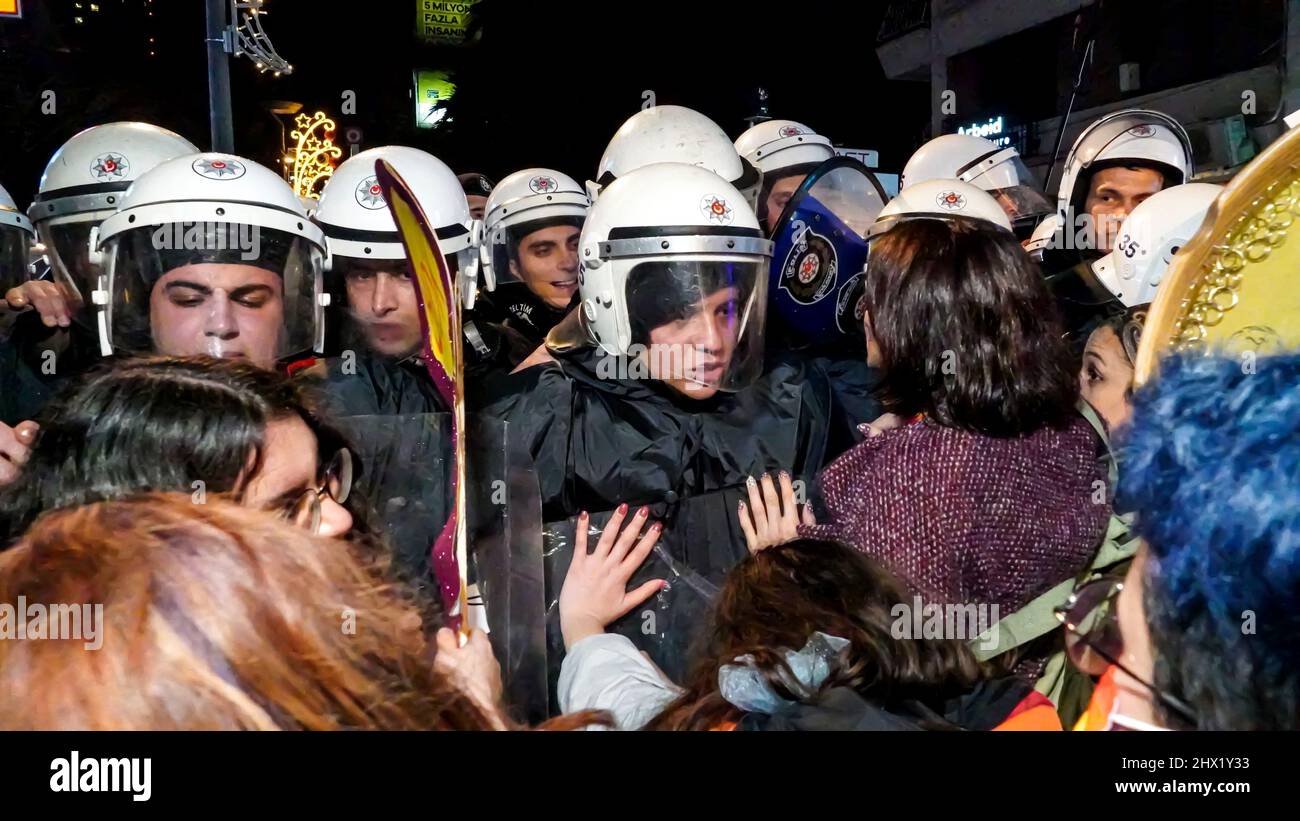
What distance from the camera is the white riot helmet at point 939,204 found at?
296 cm

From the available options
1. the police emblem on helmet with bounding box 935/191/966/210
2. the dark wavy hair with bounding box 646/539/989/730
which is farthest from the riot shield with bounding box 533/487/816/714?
A: the police emblem on helmet with bounding box 935/191/966/210

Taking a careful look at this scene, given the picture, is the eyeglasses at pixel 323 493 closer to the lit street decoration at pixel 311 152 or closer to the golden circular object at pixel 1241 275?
the golden circular object at pixel 1241 275

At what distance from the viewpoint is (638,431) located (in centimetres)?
242

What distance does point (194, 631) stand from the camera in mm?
934

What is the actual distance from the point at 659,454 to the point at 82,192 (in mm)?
1730

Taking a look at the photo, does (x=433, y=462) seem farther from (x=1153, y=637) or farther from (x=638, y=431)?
(x=1153, y=637)

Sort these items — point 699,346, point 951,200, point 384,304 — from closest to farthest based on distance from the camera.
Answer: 1. point 699,346
2. point 384,304
3. point 951,200

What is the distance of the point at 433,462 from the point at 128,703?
889mm

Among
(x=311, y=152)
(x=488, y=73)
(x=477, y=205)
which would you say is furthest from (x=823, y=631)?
(x=311, y=152)

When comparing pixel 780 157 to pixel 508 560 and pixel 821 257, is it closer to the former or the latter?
pixel 821 257

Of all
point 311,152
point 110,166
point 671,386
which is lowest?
point 671,386

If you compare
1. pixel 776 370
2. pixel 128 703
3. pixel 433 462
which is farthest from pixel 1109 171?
pixel 128 703

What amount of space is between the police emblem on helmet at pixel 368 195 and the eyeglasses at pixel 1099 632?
2.29m

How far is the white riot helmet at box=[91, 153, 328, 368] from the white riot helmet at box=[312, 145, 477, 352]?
1.36 ft
